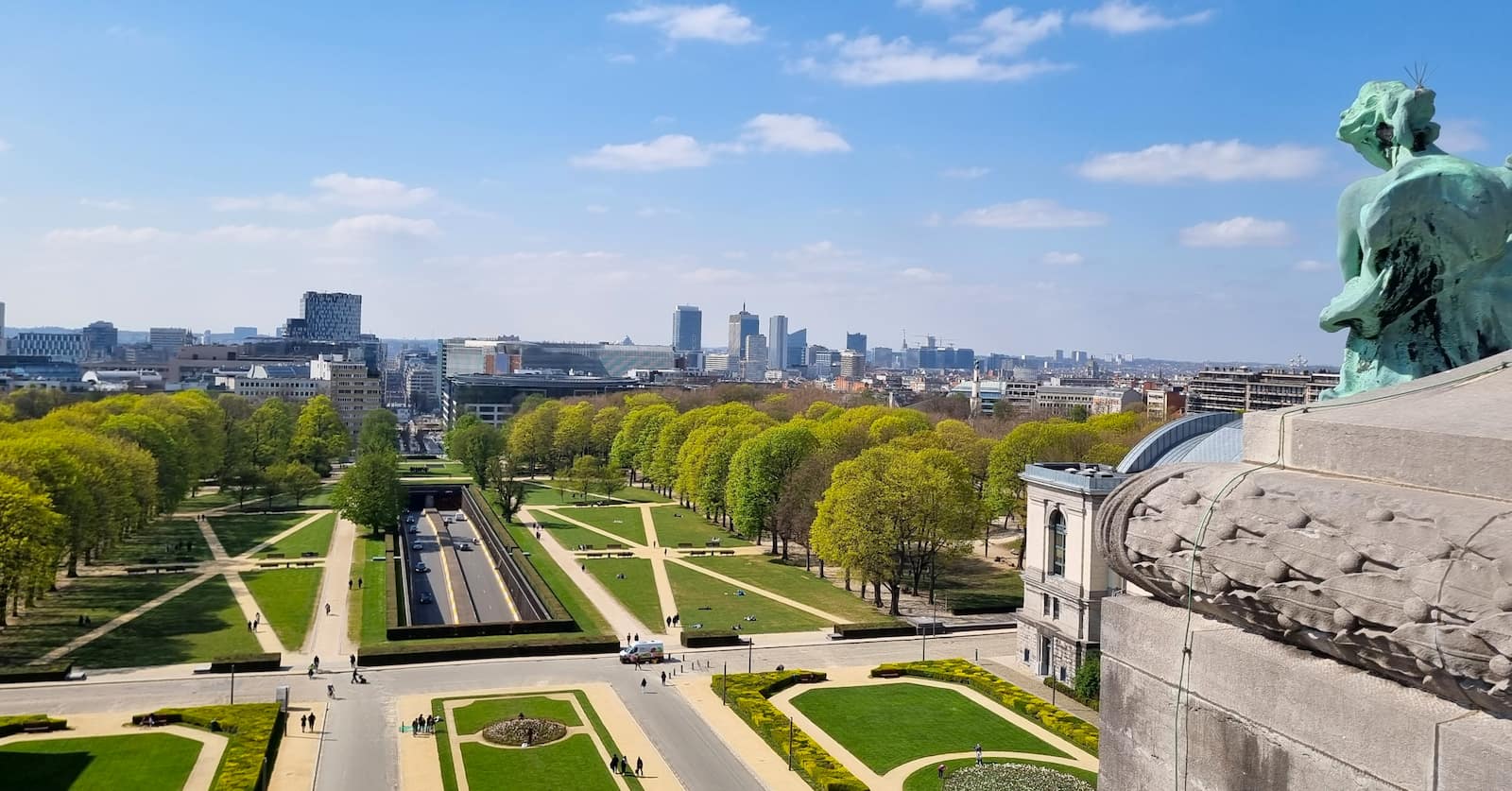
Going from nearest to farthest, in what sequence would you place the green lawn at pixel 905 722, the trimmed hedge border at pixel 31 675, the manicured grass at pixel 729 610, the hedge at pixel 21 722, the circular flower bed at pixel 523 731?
the hedge at pixel 21 722 < the circular flower bed at pixel 523 731 < the green lawn at pixel 905 722 < the trimmed hedge border at pixel 31 675 < the manicured grass at pixel 729 610

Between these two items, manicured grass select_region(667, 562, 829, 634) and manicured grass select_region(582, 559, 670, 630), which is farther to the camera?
manicured grass select_region(582, 559, 670, 630)

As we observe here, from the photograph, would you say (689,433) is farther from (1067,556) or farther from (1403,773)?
(1403,773)

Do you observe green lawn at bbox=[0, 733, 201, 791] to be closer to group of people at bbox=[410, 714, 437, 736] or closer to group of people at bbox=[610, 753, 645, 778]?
group of people at bbox=[410, 714, 437, 736]

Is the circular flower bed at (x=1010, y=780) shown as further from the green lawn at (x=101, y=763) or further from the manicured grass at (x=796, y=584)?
the green lawn at (x=101, y=763)

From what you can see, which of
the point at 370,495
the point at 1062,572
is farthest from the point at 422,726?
the point at 370,495

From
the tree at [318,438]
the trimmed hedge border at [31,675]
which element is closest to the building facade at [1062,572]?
the trimmed hedge border at [31,675]

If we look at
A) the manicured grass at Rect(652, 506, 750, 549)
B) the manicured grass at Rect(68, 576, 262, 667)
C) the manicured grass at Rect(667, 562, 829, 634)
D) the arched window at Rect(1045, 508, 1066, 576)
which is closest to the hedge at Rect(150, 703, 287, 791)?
the manicured grass at Rect(68, 576, 262, 667)
